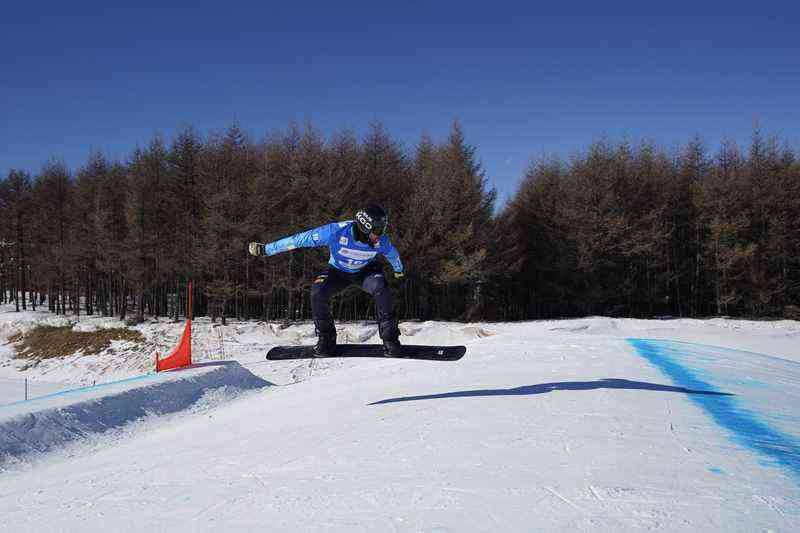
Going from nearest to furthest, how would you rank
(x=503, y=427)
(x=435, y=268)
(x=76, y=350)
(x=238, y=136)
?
(x=503, y=427) → (x=76, y=350) → (x=435, y=268) → (x=238, y=136)

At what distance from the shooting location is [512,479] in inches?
126

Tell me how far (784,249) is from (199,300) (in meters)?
35.8

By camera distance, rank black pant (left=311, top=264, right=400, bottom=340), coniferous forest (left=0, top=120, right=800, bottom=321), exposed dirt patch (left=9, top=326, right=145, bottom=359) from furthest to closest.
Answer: coniferous forest (left=0, top=120, right=800, bottom=321) → exposed dirt patch (left=9, top=326, right=145, bottom=359) → black pant (left=311, top=264, right=400, bottom=340)

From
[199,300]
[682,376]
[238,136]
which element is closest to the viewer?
[682,376]

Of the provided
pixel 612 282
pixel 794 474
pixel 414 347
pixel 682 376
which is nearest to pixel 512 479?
pixel 794 474

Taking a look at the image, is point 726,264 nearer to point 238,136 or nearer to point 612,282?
point 612,282

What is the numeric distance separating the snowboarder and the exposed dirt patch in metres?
18.1

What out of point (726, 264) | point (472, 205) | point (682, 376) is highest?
point (472, 205)

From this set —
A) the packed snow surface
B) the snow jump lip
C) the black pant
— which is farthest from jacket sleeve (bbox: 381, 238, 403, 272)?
the snow jump lip

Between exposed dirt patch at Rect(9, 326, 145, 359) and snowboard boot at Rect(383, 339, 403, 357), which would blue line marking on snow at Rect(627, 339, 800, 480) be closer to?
snowboard boot at Rect(383, 339, 403, 357)

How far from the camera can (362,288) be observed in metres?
7.15

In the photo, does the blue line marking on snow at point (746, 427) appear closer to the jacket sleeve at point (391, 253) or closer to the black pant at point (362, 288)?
the black pant at point (362, 288)

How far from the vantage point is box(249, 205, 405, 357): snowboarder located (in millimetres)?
6803

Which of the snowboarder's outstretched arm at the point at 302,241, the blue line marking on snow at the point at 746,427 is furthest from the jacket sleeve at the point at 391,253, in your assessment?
the blue line marking on snow at the point at 746,427
